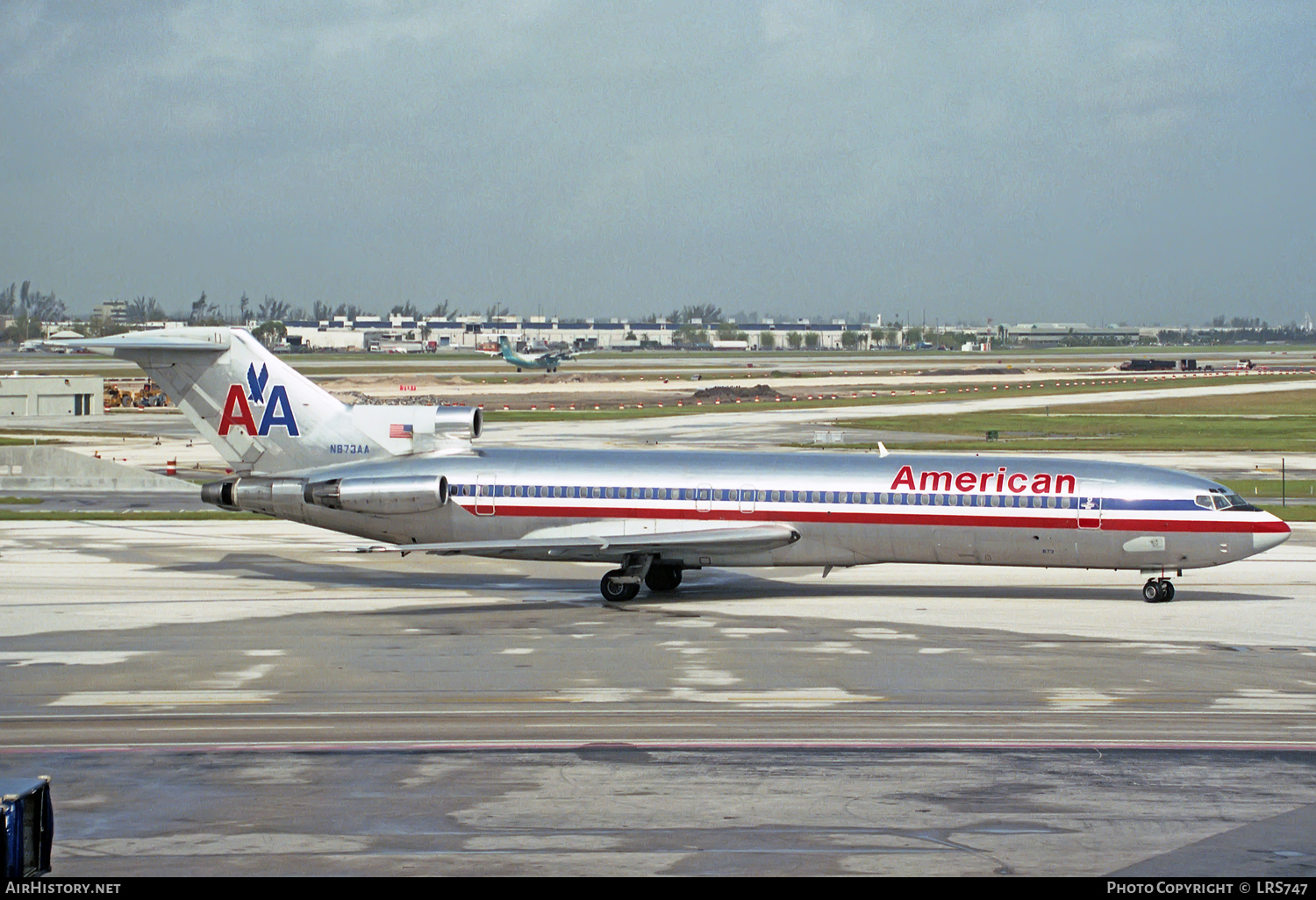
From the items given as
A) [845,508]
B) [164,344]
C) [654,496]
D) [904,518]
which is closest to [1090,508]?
[904,518]

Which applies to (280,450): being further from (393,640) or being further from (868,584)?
(868,584)

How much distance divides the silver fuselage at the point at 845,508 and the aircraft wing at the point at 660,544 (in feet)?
0.48

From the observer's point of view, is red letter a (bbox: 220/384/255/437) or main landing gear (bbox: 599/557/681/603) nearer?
main landing gear (bbox: 599/557/681/603)

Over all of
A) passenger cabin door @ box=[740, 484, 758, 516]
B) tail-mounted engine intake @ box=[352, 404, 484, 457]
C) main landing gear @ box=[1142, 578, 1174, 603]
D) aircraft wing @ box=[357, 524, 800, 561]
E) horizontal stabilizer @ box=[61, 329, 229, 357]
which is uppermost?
horizontal stabilizer @ box=[61, 329, 229, 357]

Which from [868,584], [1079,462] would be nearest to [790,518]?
[868,584]

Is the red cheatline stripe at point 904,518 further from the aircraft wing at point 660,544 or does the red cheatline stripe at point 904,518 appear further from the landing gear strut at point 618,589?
the landing gear strut at point 618,589

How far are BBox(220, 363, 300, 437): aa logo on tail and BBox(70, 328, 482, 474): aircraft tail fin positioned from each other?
0.07ft

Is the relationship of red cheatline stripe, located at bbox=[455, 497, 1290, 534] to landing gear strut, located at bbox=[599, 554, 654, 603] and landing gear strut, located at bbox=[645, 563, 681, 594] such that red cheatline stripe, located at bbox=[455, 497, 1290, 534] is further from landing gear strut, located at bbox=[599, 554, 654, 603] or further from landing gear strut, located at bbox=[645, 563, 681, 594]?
landing gear strut, located at bbox=[645, 563, 681, 594]

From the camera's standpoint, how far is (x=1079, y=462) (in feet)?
104

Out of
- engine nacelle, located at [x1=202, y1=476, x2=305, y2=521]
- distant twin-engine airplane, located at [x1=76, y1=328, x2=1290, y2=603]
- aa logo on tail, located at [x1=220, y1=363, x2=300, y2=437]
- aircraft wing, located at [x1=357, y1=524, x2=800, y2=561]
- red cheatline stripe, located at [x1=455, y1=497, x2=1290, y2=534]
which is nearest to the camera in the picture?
red cheatline stripe, located at [x1=455, y1=497, x2=1290, y2=534]

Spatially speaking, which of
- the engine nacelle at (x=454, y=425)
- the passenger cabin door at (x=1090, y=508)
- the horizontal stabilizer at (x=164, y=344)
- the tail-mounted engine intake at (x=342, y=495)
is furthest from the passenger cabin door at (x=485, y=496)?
the passenger cabin door at (x=1090, y=508)

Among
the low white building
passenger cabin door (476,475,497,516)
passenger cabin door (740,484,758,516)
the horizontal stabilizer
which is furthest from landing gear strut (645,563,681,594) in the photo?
the low white building

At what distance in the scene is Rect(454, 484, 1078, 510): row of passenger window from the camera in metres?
30.7

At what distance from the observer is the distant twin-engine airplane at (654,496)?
30.5 m
